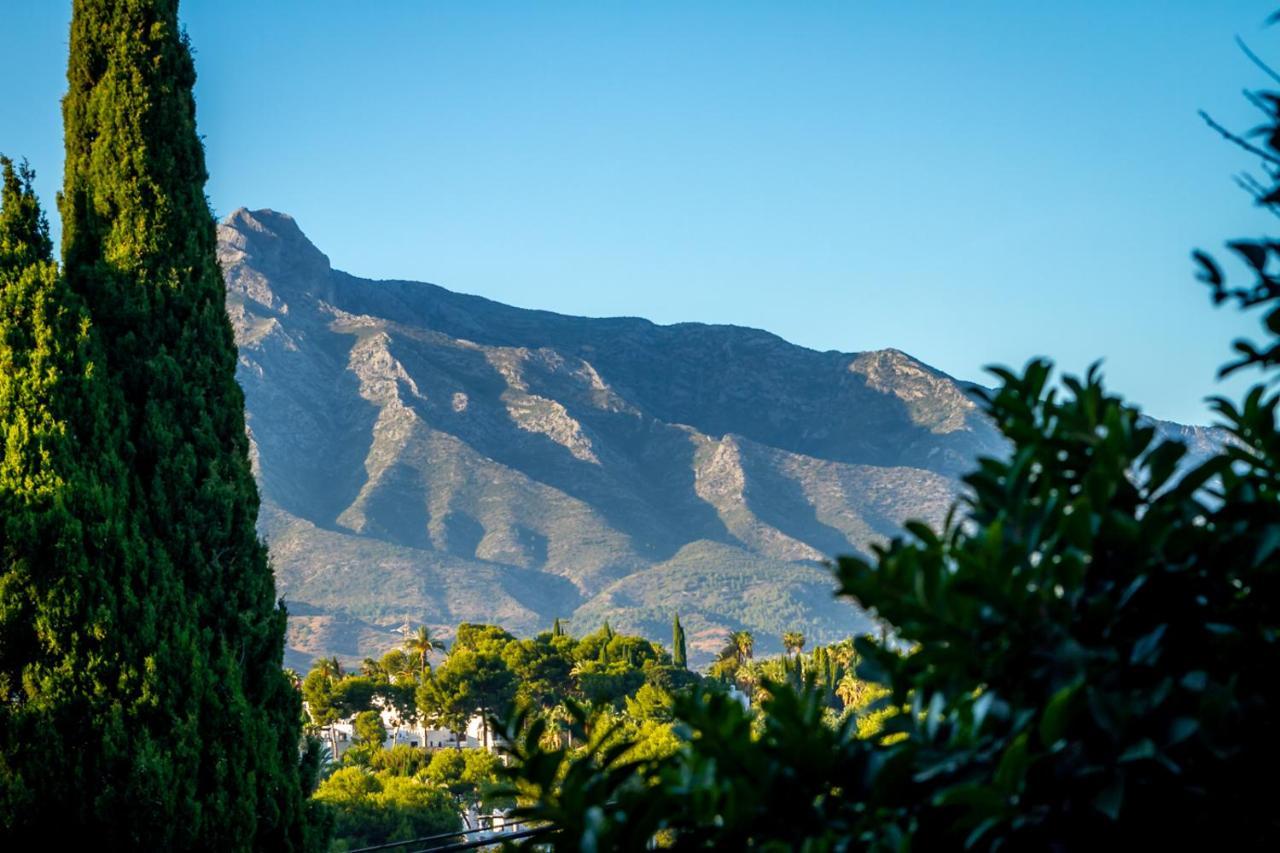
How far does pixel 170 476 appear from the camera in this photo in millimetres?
8891

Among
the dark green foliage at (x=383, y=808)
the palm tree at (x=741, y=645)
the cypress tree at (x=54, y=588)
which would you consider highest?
the cypress tree at (x=54, y=588)

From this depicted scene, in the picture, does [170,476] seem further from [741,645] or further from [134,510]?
[741,645]

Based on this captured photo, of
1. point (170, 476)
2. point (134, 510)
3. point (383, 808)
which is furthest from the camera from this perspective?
point (383, 808)

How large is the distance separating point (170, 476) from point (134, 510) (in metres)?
0.44

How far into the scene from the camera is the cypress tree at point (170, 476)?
768 centimetres

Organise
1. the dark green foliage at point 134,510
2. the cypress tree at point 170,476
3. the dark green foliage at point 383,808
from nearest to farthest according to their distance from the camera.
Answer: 1. the dark green foliage at point 134,510
2. the cypress tree at point 170,476
3. the dark green foliage at point 383,808

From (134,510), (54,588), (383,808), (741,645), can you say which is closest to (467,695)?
(383,808)

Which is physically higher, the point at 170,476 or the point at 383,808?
the point at 170,476

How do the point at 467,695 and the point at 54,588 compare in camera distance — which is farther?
the point at 467,695

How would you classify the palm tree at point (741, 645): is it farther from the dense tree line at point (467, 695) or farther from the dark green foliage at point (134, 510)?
the dark green foliage at point (134, 510)

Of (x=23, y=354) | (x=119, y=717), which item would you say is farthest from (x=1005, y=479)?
(x=23, y=354)

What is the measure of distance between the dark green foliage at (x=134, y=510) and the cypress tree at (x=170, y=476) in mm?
15

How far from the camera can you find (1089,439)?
179cm

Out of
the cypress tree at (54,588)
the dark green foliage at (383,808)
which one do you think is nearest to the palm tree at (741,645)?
the dark green foliage at (383,808)
